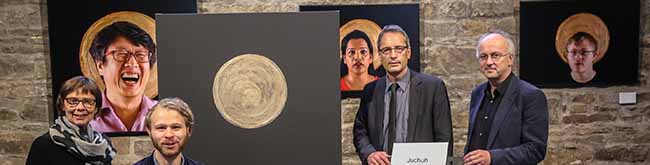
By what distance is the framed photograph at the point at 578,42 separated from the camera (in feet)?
14.9

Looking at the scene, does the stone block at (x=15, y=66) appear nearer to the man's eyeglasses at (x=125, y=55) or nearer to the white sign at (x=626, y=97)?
the man's eyeglasses at (x=125, y=55)

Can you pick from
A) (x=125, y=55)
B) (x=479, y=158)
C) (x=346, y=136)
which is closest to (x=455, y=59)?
(x=346, y=136)

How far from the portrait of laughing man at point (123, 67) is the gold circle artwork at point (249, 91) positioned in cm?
190

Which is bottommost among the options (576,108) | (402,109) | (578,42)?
(576,108)

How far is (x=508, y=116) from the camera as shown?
2.80 m

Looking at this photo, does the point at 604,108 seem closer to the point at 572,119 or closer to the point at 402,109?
the point at 572,119

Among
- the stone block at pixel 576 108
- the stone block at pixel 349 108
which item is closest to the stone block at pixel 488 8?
the stone block at pixel 576 108

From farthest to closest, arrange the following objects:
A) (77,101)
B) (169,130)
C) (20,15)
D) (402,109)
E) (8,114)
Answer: (8,114) < (20,15) < (402,109) < (77,101) < (169,130)

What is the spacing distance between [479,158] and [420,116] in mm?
357

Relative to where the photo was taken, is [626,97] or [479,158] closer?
[479,158]

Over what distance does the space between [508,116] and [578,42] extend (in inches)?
83.0

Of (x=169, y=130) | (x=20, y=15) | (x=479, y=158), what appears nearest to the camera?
(x=169, y=130)

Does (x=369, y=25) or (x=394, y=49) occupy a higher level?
(x=369, y=25)

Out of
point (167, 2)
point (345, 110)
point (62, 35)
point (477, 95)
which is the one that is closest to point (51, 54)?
point (62, 35)
